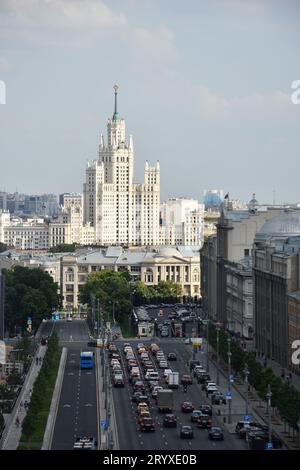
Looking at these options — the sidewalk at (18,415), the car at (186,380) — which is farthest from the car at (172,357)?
the car at (186,380)

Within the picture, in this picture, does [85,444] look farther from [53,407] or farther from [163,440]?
[53,407]

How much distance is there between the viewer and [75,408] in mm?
59438

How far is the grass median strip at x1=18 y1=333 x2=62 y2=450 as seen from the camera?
50.8 meters

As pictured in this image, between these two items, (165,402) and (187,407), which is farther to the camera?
(187,407)

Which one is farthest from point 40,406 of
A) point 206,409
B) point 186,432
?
point 186,432

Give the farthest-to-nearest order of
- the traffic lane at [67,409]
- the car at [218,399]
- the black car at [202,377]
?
1. the black car at [202,377]
2. the car at [218,399]
3. the traffic lane at [67,409]

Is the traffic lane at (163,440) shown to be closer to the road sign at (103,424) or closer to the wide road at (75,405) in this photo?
the road sign at (103,424)

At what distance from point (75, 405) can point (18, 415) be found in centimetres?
345

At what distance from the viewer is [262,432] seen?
1983 inches

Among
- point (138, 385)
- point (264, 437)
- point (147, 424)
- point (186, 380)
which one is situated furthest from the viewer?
point (186, 380)

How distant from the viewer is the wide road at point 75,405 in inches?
2036

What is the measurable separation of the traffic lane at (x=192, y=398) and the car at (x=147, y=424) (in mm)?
1427

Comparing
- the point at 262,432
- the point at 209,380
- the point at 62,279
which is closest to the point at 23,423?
the point at 262,432

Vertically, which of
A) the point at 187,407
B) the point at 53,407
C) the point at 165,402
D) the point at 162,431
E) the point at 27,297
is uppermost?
the point at 27,297
